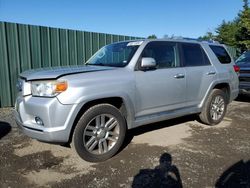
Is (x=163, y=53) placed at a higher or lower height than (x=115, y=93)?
higher

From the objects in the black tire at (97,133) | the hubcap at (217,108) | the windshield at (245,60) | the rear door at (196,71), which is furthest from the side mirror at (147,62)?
the windshield at (245,60)

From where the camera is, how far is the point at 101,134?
171 inches

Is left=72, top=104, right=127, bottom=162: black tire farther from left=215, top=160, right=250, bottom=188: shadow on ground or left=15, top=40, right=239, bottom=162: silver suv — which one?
left=215, top=160, right=250, bottom=188: shadow on ground

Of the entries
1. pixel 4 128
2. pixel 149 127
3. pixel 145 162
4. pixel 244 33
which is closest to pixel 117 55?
pixel 149 127

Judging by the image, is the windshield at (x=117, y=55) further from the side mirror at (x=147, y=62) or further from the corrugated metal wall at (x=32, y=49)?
the corrugated metal wall at (x=32, y=49)

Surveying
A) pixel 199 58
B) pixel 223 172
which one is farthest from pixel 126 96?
pixel 199 58

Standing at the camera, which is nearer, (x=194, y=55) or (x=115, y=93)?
(x=115, y=93)

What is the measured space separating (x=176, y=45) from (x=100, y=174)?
2.92m

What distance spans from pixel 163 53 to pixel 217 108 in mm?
2117

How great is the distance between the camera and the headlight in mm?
3854

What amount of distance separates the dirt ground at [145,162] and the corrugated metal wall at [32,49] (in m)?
1.98

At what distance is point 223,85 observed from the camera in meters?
6.61

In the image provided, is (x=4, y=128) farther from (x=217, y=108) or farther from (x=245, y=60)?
(x=245, y=60)

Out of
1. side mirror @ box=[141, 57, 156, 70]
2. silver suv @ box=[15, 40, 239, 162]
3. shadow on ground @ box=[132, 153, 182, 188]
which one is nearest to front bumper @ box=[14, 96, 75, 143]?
silver suv @ box=[15, 40, 239, 162]
